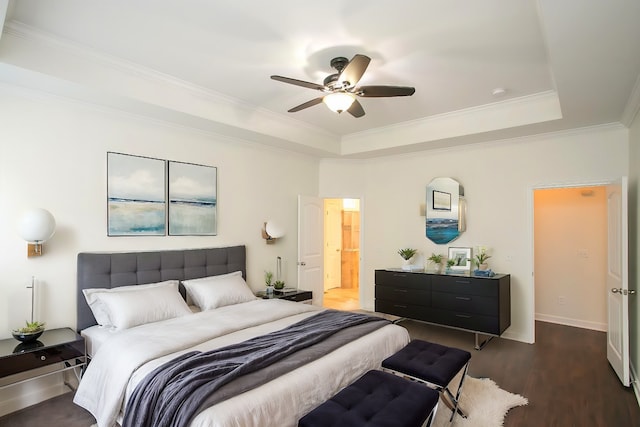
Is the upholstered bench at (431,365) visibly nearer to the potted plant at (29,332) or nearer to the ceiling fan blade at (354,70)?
the ceiling fan blade at (354,70)

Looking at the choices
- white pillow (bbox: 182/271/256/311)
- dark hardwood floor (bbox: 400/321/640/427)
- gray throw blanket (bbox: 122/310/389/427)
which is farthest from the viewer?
white pillow (bbox: 182/271/256/311)

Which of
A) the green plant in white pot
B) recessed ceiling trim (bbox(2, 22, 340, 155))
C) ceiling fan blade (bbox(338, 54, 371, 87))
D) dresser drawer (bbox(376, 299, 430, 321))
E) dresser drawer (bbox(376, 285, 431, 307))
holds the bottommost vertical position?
dresser drawer (bbox(376, 299, 430, 321))

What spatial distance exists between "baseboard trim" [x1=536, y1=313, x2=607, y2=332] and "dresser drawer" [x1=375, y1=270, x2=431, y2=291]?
2331mm

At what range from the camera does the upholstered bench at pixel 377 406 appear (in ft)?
6.25

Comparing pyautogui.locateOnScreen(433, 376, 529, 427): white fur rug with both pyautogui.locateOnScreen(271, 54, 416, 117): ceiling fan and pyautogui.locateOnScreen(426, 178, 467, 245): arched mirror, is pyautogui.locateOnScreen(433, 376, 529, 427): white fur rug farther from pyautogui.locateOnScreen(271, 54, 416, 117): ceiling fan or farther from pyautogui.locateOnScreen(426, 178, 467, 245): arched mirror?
pyautogui.locateOnScreen(271, 54, 416, 117): ceiling fan

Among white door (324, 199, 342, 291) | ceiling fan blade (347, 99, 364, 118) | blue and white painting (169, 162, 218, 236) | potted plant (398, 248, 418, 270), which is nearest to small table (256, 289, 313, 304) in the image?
blue and white painting (169, 162, 218, 236)

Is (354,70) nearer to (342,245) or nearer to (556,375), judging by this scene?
(556,375)

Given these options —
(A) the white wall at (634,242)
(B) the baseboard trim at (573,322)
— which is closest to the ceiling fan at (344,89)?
(A) the white wall at (634,242)

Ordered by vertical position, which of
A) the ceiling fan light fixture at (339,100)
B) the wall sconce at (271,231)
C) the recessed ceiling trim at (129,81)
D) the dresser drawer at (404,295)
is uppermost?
the recessed ceiling trim at (129,81)

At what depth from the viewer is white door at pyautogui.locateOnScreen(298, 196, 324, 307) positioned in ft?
18.5

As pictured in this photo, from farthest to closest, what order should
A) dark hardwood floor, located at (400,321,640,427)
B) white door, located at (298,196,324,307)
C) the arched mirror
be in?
white door, located at (298,196,324,307)
the arched mirror
dark hardwood floor, located at (400,321,640,427)

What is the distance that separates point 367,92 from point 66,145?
2780mm

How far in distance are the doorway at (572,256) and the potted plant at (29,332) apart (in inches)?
235

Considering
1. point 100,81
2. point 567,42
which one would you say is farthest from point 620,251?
point 100,81
